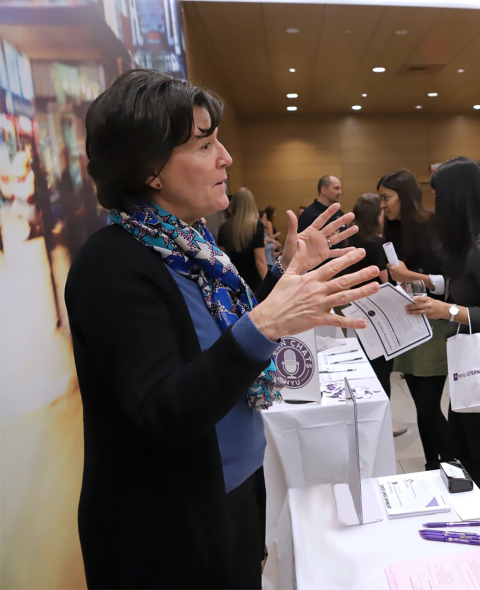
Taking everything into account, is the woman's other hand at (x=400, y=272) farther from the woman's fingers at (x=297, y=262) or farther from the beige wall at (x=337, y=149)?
the beige wall at (x=337, y=149)

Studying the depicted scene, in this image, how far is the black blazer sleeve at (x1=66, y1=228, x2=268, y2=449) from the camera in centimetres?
64

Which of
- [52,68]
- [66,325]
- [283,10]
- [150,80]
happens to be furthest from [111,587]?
[283,10]

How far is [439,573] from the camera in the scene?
780 mm

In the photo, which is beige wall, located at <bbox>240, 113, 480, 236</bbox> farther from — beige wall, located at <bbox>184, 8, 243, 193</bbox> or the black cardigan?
the black cardigan

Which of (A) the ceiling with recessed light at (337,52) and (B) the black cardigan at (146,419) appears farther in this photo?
(A) the ceiling with recessed light at (337,52)

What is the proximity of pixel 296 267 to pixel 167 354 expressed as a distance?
26cm

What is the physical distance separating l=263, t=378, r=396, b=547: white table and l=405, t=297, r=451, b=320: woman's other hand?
0.35 metres

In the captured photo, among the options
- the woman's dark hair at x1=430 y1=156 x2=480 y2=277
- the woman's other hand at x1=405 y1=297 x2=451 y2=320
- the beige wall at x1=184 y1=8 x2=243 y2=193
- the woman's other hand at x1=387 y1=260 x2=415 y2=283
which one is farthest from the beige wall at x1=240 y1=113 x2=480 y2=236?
the woman's other hand at x1=405 y1=297 x2=451 y2=320

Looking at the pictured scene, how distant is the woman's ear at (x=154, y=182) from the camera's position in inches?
32.3

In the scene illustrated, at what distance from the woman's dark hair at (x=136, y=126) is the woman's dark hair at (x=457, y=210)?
1.26 meters

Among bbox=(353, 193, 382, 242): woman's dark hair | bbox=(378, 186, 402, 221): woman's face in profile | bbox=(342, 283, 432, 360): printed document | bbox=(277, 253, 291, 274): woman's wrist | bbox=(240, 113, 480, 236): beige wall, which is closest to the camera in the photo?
bbox=(277, 253, 291, 274): woman's wrist

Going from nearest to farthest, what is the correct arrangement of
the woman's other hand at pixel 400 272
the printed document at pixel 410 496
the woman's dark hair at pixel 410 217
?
the printed document at pixel 410 496
the woman's other hand at pixel 400 272
the woman's dark hair at pixel 410 217

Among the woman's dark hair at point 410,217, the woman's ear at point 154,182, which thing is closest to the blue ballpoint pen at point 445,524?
the woman's ear at point 154,182

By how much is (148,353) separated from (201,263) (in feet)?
0.81
